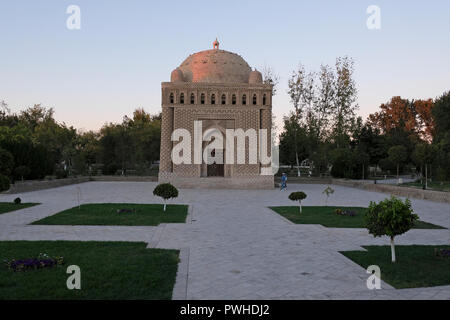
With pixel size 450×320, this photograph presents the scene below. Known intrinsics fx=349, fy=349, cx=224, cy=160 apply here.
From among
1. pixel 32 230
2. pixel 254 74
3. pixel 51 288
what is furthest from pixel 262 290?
pixel 254 74

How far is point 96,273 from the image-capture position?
546 centimetres

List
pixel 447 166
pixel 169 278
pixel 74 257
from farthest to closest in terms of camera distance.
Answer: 1. pixel 447 166
2. pixel 74 257
3. pixel 169 278

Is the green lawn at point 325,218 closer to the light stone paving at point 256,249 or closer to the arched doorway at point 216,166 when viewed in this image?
the light stone paving at point 256,249

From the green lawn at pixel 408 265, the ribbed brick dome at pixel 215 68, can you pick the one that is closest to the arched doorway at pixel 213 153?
the ribbed brick dome at pixel 215 68

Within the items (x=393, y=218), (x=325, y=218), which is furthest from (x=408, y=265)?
(x=325, y=218)

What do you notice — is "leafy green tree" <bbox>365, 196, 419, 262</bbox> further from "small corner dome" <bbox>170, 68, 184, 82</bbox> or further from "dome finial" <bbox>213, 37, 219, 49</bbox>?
"dome finial" <bbox>213, 37, 219, 49</bbox>

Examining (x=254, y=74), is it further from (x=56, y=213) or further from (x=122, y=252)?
(x=122, y=252)

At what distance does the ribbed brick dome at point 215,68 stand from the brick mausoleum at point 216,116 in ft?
1.32

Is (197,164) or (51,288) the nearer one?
(51,288)

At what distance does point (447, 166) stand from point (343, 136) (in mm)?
11764

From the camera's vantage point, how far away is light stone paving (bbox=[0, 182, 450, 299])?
4883mm

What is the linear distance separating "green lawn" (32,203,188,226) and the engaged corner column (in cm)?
1297

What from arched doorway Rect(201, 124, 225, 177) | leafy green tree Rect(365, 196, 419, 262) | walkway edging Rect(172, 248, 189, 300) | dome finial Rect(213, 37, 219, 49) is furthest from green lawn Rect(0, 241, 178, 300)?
dome finial Rect(213, 37, 219, 49)
